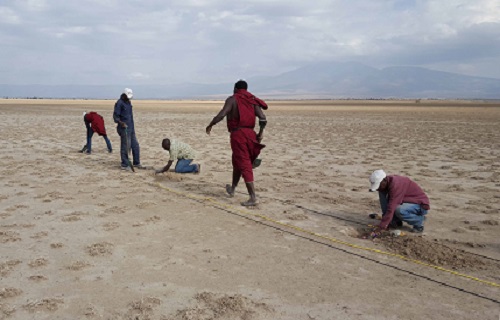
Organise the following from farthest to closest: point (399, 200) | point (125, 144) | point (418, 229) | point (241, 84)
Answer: point (125, 144), point (241, 84), point (418, 229), point (399, 200)

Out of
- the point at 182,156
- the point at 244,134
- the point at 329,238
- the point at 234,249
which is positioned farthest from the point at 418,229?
the point at 182,156

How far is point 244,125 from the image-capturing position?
6309 mm

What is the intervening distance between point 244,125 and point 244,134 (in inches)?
5.4

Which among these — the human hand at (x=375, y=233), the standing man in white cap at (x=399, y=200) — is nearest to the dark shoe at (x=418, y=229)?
the standing man in white cap at (x=399, y=200)

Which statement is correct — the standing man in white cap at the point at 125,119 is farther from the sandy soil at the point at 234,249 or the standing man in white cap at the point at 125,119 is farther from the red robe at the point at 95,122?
the red robe at the point at 95,122

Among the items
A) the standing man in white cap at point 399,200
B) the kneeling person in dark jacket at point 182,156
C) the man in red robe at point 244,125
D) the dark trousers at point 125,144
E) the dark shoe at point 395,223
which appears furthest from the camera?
the dark trousers at point 125,144

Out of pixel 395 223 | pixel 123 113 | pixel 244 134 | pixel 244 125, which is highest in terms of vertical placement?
pixel 123 113

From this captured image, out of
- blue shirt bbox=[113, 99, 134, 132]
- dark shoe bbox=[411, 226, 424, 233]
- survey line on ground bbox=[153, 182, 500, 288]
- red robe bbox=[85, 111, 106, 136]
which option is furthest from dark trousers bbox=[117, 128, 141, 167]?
dark shoe bbox=[411, 226, 424, 233]

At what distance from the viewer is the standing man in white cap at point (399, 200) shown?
486 cm

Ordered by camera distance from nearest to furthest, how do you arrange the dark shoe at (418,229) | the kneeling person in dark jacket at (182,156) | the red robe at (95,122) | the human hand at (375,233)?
the human hand at (375,233), the dark shoe at (418,229), the kneeling person in dark jacket at (182,156), the red robe at (95,122)

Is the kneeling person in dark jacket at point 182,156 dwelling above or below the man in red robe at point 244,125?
below

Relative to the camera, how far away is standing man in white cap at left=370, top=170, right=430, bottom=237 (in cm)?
486

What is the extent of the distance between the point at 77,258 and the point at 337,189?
4799 mm

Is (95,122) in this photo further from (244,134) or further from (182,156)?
(244,134)
